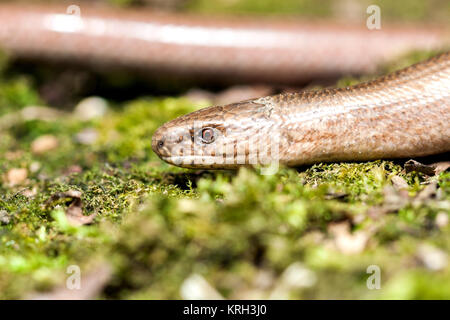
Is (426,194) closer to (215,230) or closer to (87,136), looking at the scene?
(215,230)

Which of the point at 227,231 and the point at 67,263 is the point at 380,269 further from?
the point at 67,263

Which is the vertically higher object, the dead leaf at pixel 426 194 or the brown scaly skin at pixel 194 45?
the brown scaly skin at pixel 194 45

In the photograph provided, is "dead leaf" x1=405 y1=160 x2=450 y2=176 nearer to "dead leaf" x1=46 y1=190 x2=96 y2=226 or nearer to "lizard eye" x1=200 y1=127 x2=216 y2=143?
"lizard eye" x1=200 y1=127 x2=216 y2=143

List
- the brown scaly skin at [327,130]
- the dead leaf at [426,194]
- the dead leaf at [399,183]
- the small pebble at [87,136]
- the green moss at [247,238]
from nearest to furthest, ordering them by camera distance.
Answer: the green moss at [247,238] < the dead leaf at [426,194] < the dead leaf at [399,183] < the brown scaly skin at [327,130] < the small pebble at [87,136]

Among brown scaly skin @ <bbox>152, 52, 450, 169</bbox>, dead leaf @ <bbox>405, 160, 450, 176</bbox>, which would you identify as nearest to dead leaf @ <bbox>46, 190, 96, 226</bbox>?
brown scaly skin @ <bbox>152, 52, 450, 169</bbox>

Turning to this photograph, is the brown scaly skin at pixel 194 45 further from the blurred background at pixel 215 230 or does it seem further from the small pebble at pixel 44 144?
the blurred background at pixel 215 230

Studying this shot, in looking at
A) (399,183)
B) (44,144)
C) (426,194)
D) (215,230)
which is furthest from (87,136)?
(426,194)

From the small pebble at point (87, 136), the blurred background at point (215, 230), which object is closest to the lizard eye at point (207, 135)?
the blurred background at point (215, 230)
